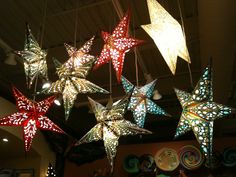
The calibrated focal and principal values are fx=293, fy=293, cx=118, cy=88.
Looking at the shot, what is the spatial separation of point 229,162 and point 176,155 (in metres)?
0.96

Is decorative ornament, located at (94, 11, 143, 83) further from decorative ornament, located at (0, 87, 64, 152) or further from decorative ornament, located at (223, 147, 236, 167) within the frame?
decorative ornament, located at (223, 147, 236, 167)

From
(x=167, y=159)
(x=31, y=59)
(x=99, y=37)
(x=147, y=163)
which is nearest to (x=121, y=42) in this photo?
(x=31, y=59)

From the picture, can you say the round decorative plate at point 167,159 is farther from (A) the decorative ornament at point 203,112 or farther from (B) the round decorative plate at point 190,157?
(A) the decorative ornament at point 203,112

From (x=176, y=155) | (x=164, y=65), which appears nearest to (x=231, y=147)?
(x=176, y=155)

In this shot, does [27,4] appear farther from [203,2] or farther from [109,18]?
[203,2]

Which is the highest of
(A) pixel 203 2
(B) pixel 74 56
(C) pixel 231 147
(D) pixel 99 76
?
(D) pixel 99 76

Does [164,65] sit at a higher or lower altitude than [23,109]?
higher

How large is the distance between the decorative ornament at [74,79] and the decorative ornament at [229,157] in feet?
12.2

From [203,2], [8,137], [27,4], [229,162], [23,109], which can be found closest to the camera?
[23,109]

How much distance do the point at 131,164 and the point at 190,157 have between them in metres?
1.22

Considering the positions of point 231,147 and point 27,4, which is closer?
point 27,4

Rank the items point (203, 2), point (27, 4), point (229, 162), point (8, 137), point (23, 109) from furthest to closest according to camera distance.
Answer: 1. point (8, 137)
2. point (229, 162)
3. point (27, 4)
4. point (203, 2)
5. point (23, 109)

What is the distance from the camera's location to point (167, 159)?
18.8 ft

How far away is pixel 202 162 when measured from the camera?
17.9 feet
